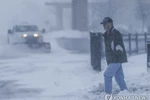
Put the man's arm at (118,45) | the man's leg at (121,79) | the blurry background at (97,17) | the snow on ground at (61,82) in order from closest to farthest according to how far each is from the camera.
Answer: the man's arm at (118,45)
the man's leg at (121,79)
the snow on ground at (61,82)
the blurry background at (97,17)

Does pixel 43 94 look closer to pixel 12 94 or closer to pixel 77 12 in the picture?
pixel 12 94

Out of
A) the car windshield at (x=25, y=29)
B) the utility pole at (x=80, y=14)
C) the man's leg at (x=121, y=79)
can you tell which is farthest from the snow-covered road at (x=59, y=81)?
the utility pole at (x=80, y=14)

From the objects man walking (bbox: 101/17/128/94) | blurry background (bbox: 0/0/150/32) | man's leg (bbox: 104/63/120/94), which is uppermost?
man walking (bbox: 101/17/128/94)

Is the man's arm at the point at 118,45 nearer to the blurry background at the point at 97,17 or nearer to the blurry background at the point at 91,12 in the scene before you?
the blurry background at the point at 97,17

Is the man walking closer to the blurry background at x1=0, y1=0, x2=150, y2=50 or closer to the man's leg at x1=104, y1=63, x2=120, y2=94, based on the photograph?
the man's leg at x1=104, y1=63, x2=120, y2=94

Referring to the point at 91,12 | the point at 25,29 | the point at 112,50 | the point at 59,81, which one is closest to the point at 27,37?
the point at 25,29

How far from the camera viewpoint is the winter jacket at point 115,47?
9.38 metres

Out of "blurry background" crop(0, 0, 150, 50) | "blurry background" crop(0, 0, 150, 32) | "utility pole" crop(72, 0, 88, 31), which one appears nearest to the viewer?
"blurry background" crop(0, 0, 150, 50)

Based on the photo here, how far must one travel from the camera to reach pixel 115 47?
30.8 ft

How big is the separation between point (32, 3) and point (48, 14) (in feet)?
32.0

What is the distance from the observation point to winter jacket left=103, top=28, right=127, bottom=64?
30.8 feet

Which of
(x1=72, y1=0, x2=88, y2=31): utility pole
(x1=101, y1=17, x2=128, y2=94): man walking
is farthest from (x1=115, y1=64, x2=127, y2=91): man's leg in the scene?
(x1=72, y1=0, x2=88, y2=31): utility pole

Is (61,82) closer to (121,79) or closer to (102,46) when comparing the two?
(121,79)

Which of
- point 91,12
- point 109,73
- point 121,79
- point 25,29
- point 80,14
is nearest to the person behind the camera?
point 109,73
